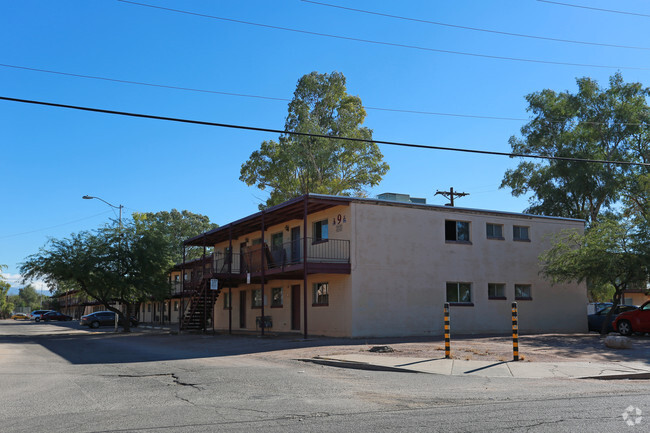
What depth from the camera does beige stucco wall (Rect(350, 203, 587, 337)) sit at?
25.0m

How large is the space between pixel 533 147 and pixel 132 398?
4064 cm

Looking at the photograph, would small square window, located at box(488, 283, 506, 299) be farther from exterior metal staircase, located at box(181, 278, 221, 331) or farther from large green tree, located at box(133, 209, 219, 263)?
large green tree, located at box(133, 209, 219, 263)

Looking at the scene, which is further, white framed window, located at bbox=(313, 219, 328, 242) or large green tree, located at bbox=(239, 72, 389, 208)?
large green tree, located at bbox=(239, 72, 389, 208)

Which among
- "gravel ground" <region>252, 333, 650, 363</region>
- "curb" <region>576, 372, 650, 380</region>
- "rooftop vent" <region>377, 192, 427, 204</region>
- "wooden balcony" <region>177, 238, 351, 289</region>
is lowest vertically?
"gravel ground" <region>252, 333, 650, 363</region>

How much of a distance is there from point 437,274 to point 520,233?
19.6 ft

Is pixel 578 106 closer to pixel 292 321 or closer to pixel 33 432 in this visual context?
pixel 292 321

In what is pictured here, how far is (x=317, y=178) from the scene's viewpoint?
44344mm

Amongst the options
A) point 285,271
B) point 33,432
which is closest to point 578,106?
point 285,271

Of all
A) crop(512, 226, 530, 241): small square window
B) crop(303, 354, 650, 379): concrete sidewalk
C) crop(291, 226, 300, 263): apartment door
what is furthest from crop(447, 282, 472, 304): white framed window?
crop(303, 354, 650, 379): concrete sidewalk

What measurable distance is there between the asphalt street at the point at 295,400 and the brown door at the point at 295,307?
13.7 m

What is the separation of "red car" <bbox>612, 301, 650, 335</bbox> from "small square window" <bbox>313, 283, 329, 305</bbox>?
12.5 metres

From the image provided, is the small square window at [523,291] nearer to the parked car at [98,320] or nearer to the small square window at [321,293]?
the small square window at [321,293]

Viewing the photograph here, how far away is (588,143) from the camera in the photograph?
4275 centimetres

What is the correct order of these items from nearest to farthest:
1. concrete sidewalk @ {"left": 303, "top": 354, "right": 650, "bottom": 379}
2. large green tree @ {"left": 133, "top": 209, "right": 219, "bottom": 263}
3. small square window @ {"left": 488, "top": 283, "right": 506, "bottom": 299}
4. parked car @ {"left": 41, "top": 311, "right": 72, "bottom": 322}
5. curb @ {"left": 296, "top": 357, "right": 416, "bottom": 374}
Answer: concrete sidewalk @ {"left": 303, "top": 354, "right": 650, "bottom": 379}
curb @ {"left": 296, "top": 357, "right": 416, "bottom": 374}
small square window @ {"left": 488, "top": 283, "right": 506, "bottom": 299}
large green tree @ {"left": 133, "top": 209, "right": 219, "bottom": 263}
parked car @ {"left": 41, "top": 311, "right": 72, "bottom": 322}
